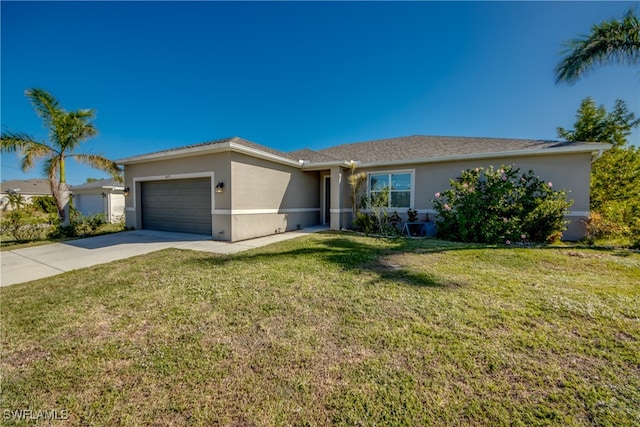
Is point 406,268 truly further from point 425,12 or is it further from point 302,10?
point 302,10

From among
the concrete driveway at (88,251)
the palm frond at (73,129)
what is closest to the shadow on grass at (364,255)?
the concrete driveway at (88,251)

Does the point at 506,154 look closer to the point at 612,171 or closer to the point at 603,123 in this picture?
the point at 612,171

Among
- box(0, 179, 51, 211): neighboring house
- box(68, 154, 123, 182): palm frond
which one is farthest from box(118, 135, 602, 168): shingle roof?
box(0, 179, 51, 211): neighboring house

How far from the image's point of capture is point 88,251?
23.5 feet

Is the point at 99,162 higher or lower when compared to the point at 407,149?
lower

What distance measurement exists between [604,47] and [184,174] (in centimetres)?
1469

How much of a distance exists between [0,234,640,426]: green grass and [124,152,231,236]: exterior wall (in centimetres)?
400

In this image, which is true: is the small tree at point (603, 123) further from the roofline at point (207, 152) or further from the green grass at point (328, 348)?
the roofline at point (207, 152)

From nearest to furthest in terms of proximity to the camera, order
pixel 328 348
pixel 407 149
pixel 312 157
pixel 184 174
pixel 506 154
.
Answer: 1. pixel 328 348
2. pixel 506 154
3. pixel 184 174
4. pixel 407 149
5. pixel 312 157

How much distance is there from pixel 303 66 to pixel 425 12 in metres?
5.76

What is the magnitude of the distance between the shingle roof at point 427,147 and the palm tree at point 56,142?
11.7 metres

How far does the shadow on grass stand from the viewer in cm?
463

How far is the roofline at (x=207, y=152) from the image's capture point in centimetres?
A: 817

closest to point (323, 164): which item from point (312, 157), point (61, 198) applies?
point (312, 157)
